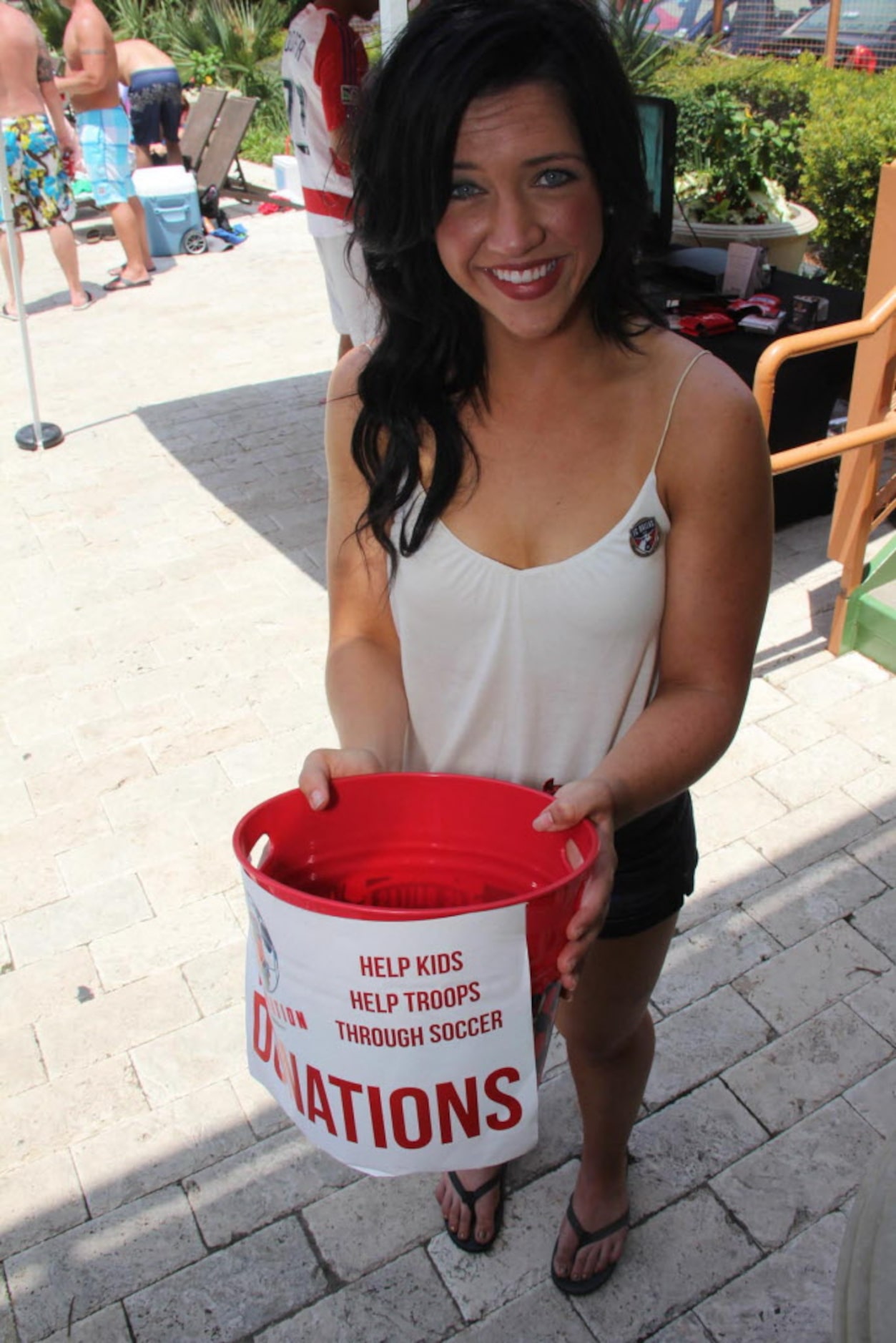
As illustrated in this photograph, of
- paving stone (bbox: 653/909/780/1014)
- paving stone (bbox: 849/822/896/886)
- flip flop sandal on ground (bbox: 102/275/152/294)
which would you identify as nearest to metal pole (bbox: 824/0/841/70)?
flip flop sandal on ground (bbox: 102/275/152/294)

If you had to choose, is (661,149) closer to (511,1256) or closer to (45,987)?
(45,987)

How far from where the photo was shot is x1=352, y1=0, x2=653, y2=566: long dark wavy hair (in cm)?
133

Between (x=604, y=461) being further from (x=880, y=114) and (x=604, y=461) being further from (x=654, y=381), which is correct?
(x=880, y=114)

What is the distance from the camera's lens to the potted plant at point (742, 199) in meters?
5.97

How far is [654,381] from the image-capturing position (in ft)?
4.74

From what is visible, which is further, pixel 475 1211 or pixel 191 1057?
pixel 191 1057

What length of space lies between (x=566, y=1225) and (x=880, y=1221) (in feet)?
2.97

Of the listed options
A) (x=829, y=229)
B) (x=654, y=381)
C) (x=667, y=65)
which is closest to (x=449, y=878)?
(x=654, y=381)

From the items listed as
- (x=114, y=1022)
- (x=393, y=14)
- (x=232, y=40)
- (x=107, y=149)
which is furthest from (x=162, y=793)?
(x=232, y=40)

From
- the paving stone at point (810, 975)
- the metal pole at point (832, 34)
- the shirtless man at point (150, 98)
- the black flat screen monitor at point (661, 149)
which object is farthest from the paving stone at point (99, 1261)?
the metal pole at point (832, 34)

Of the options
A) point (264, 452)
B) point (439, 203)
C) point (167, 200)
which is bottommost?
point (264, 452)

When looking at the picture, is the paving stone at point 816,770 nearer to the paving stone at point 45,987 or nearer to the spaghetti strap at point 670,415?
the paving stone at point 45,987

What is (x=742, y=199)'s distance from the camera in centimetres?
615

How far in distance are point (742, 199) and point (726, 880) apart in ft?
14.8
